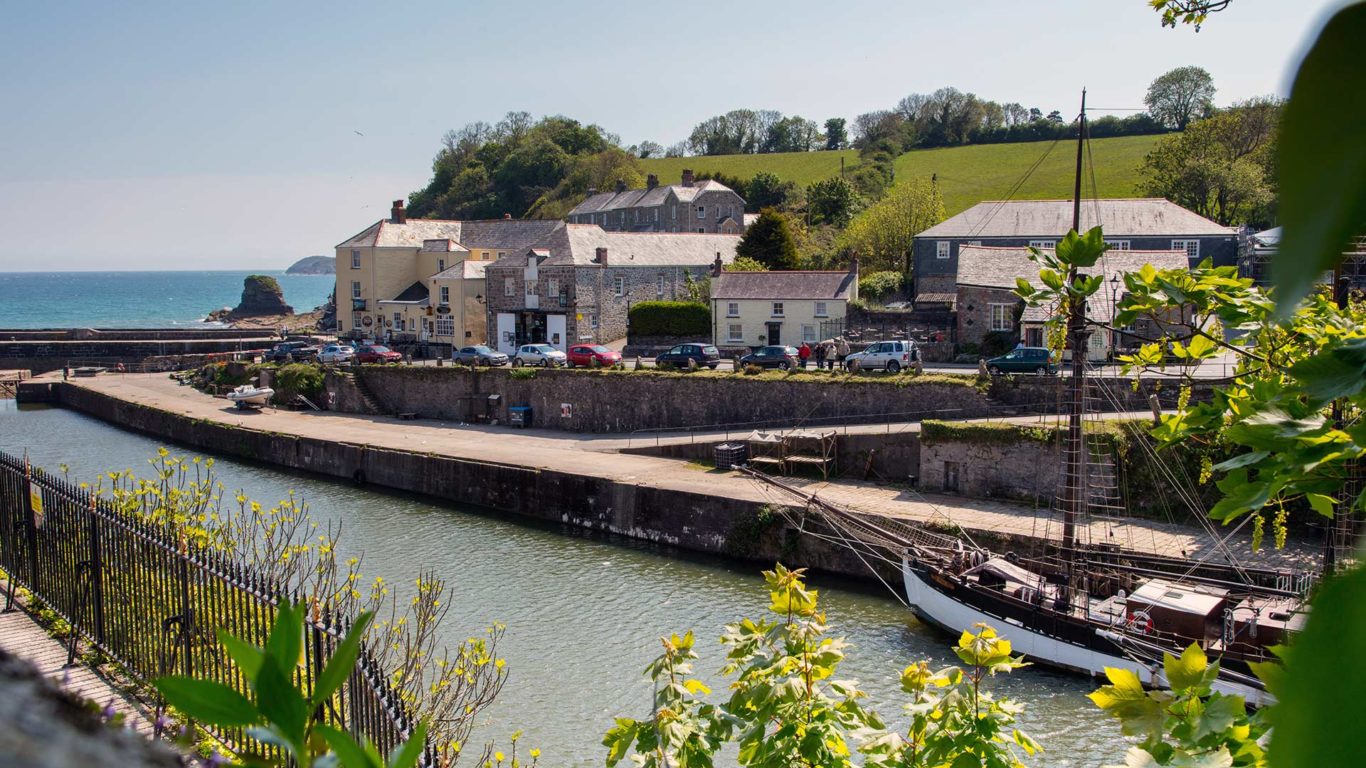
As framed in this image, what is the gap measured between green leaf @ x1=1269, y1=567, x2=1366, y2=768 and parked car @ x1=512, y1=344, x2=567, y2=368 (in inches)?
1516

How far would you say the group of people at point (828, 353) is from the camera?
1385 inches

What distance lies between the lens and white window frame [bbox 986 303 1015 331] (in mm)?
35688

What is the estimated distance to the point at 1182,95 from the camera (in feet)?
223

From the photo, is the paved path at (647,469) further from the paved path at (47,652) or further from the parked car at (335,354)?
the paved path at (47,652)

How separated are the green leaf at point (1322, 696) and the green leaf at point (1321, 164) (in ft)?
0.80

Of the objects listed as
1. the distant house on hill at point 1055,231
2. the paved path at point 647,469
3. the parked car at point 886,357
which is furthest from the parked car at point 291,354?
the distant house on hill at point 1055,231

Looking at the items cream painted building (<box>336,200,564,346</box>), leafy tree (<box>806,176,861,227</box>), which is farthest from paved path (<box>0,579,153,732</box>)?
leafy tree (<box>806,176,861,227</box>)

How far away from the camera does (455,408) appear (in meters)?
39.8

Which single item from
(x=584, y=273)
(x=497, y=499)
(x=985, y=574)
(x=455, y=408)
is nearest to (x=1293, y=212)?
(x=985, y=574)

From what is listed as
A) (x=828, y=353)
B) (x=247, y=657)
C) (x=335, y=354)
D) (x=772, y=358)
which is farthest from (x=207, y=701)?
(x=335, y=354)

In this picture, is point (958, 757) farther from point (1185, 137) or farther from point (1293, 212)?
point (1185, 137)

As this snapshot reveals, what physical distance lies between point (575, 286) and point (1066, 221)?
840 inches

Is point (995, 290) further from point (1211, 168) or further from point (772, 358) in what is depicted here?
point (1211, 168)

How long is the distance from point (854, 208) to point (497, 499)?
4757 centimetres
